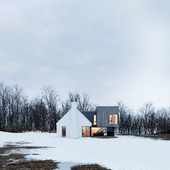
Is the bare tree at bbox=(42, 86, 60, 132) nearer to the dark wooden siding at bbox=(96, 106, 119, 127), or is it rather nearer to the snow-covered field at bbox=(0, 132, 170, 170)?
the dark wooden siding at bbox=(96, 106, 119, 127)

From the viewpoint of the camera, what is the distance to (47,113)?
148 ft

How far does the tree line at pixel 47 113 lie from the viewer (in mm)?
42281

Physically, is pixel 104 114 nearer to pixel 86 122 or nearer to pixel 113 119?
pixel 113 119

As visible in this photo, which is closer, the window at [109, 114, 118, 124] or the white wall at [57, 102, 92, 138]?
the white wall at [57, 102, 92, 138]

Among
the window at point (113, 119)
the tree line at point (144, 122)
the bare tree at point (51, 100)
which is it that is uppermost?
the bare tree at point (51, 100)

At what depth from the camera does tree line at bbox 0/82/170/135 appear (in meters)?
42.3

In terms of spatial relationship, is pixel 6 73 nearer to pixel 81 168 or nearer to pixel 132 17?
pixel 132 17

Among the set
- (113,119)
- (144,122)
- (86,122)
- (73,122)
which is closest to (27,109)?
(73,122)

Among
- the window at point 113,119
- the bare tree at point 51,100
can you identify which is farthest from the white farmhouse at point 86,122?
the bare tree at point 51,100

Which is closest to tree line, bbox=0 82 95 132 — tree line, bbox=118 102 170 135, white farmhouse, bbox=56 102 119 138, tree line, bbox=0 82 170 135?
tree line, bbox=0 82 170 135

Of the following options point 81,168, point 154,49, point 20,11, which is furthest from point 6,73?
point 81,168

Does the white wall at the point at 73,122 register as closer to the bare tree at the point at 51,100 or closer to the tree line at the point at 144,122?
the bare tree at the point at 51,100

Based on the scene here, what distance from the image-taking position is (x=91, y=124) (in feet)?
84.2

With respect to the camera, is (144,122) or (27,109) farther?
(27,109)
